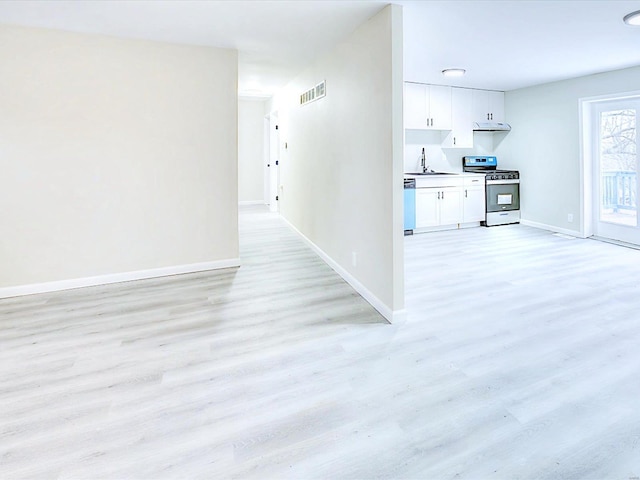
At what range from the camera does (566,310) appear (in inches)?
122

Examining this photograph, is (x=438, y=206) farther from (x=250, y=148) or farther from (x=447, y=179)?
(x=250, y=148)

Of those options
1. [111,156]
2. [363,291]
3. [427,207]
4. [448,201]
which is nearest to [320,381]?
[363,291]

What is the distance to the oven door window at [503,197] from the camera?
22.0 feet

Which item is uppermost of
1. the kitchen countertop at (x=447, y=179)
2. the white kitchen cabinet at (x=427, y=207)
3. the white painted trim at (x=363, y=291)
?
the kitchen countertop at (x=447, y=179)

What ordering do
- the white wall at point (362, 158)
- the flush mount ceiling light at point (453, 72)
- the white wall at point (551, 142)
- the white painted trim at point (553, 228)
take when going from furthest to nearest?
1. the white painted trim at point (553, 228)
2. the white wall at point (551, 142)
3. the flush mount ceiling light at point (453, 72)
4. the white wall at point (362, 158)

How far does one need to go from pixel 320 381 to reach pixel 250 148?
814 cm

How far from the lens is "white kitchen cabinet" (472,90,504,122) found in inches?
263

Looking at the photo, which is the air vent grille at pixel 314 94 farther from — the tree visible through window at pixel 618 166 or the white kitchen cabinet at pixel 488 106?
the tree visible through window at pixel 618 166

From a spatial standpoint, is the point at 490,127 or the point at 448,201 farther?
the point at 490,127

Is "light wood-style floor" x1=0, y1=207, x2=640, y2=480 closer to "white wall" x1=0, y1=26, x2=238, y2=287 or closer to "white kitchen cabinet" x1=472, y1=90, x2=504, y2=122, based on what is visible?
"white wall" x1=0, y1=26, x2=238, y2=287

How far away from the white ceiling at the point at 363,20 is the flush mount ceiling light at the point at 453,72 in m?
0.29

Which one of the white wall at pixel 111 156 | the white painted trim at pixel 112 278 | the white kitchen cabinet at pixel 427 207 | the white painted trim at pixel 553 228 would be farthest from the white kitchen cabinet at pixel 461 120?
the white painted trim at pixel 112 278

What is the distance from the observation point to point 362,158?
3.37m

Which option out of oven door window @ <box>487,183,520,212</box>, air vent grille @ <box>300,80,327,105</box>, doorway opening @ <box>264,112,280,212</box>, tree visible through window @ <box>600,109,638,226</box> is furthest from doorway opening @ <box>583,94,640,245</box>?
doorway opening @ <box>264,112,280,212</box>
